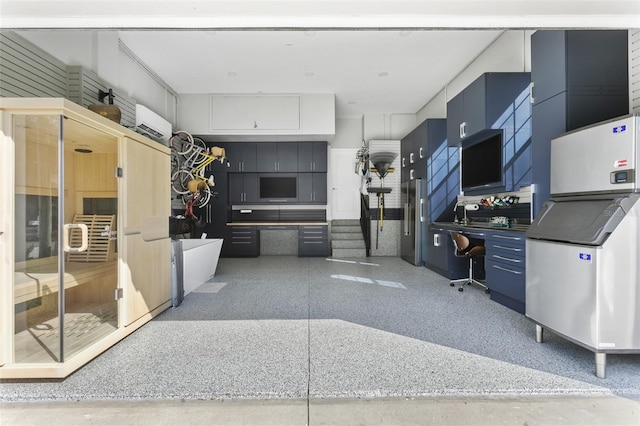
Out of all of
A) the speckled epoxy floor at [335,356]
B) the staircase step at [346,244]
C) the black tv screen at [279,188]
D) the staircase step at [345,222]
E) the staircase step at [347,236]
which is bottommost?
the speckled epoxy floor at [335,356]

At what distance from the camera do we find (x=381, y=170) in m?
7.67

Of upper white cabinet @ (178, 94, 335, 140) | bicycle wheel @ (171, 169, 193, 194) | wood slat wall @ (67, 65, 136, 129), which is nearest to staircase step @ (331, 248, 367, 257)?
upper white cabinet @ (178, 94, 335, 140)

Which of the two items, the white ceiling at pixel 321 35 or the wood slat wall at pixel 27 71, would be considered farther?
the wood slat wall at pixel 27 71

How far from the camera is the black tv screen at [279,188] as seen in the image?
25.8 feet

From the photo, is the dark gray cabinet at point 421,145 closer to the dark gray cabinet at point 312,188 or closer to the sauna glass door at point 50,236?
the dark gray cabinet at point 312,188

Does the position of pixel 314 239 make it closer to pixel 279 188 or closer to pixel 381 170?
pixel 279 188

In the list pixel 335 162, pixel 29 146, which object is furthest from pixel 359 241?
pixel 29 146

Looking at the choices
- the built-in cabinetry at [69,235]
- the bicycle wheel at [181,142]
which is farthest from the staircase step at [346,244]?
the built-in cabinetry at [69,235]

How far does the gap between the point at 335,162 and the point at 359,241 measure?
86.2 inches

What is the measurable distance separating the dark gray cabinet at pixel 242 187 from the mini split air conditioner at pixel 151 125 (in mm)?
2106

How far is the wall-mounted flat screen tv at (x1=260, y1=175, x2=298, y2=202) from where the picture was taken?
7.85m

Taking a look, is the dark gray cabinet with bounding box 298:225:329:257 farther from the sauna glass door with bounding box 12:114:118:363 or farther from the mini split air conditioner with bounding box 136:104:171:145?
the sauna glass door with bounding box 12:114:118:363

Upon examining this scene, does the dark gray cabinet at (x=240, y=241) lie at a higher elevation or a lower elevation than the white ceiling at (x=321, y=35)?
lower

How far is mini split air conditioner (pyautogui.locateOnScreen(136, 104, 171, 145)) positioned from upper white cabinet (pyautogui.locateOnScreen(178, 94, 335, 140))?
122 centimetres
